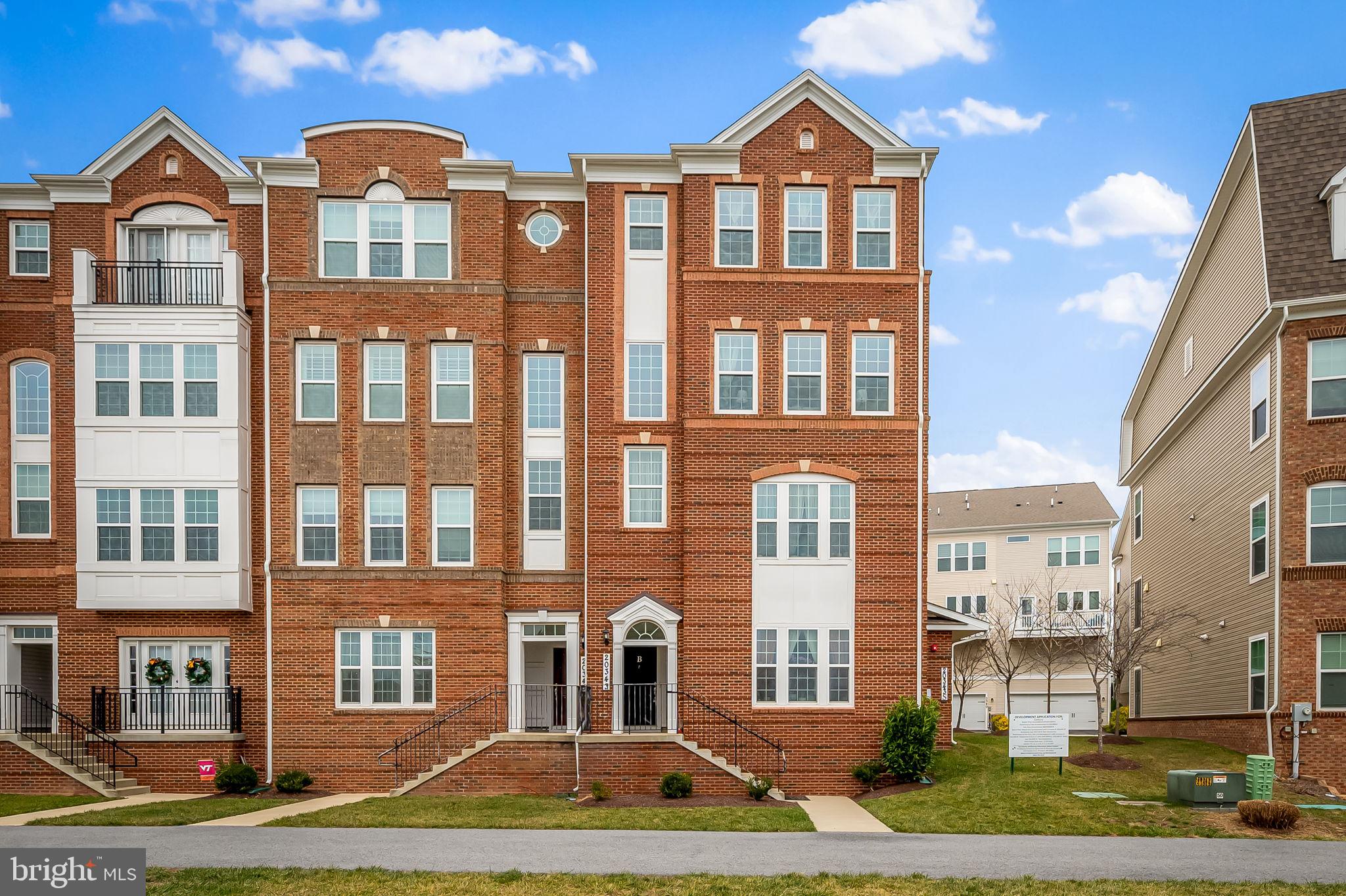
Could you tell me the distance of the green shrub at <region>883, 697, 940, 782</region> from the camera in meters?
23.6

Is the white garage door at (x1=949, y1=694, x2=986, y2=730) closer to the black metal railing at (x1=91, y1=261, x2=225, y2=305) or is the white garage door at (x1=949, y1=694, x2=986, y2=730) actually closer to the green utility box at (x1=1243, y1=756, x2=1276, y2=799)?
the green utility box at (x1=1243, y1=756, x2=1276, y2=799)

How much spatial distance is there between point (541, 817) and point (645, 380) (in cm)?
1031

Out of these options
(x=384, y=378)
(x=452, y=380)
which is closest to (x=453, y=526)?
(x=452, y=380)

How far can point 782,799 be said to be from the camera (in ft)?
74.6

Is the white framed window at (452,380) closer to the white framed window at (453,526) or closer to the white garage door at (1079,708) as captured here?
the white framed window at (453,526)

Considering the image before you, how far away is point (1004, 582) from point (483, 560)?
33381mm

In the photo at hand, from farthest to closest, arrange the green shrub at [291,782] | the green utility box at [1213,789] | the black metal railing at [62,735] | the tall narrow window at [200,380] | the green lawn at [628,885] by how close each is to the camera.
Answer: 1. the tall narrow window at [200,380]
2. the black metal railing at [62,735]
3. the green shrub at [291,782]
4. the green utility box at [1213,789]
5. the green lawn at [628,885]

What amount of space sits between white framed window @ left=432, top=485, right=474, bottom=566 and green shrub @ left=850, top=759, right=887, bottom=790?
9.40 m

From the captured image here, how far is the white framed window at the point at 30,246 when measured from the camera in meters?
26.9

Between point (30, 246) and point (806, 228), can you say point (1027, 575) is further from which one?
point (30, 246)

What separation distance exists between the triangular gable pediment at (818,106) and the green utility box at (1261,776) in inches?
560

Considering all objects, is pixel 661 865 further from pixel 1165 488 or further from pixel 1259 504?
pixel 1165 488

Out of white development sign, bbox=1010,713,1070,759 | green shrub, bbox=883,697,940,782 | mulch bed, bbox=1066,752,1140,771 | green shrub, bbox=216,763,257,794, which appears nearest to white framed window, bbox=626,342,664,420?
green shrub, bbox=883,697,940,782

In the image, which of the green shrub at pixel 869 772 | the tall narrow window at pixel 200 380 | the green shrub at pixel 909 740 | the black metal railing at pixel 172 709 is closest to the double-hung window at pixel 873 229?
the green shrub at pixel 909 740
